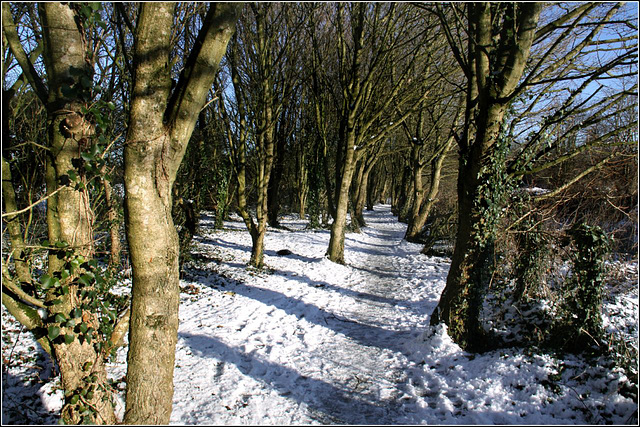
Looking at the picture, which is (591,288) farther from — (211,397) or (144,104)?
(144,104)

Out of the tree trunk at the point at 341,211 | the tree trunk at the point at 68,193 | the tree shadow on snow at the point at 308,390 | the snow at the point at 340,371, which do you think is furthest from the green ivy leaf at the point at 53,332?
the tree trunk at the point at 341,211

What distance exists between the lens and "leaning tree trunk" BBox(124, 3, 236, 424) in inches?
105

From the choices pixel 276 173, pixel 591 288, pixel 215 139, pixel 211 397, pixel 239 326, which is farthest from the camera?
pixel 276 173

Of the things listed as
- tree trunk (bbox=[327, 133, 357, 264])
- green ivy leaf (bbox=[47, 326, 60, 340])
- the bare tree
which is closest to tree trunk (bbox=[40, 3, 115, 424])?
green ivy leaf (bbox=[47, 326, 60, 340])

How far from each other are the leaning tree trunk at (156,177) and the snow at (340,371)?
3.36 ft

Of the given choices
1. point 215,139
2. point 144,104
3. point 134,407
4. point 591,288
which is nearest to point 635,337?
point 591,288

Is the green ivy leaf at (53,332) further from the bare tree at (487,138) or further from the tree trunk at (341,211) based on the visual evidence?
the tree trunk at (341,211)

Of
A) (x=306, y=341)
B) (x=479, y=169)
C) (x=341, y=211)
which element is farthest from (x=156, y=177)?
(x=341, y=211)

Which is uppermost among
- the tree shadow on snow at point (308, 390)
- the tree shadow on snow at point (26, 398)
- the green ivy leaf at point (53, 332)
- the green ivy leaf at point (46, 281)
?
the green ivy leaf at point (46, 281)

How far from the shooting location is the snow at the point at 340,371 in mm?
3688

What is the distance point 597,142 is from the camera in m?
4.75

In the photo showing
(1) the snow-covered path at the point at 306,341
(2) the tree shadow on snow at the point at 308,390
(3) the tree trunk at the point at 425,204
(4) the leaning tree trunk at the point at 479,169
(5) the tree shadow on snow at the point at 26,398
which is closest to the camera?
(5) the tree shadow on snow at the point at 26,398

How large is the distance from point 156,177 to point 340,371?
11.3 ft

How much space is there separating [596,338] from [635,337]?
0.38m
